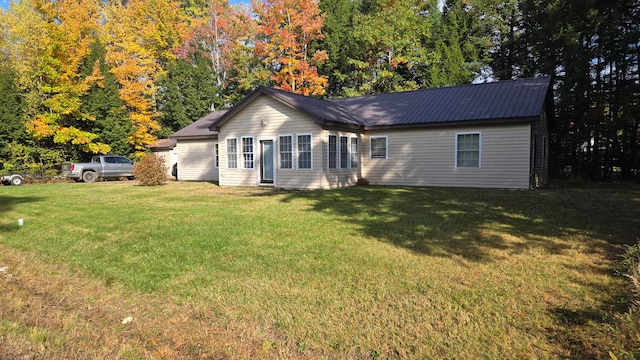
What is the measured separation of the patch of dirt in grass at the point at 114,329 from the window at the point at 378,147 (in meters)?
13.7

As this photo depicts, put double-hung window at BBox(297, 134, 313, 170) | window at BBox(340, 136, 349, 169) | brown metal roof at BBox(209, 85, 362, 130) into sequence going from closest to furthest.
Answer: brown metal roof at BBox(209, 85, 362, 130), double-hung window at BBox(297, 134, 313, 170), window at BBox(340, 136, 349, 169)

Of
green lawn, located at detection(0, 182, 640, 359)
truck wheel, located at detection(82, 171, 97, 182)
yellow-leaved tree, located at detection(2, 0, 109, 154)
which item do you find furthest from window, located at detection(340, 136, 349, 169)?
yellow-leaved tree, located at detection(2, 0, 109, 154)

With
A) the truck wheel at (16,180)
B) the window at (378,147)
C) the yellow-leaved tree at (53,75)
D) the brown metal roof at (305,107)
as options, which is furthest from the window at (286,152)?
the yellow-leaved tree at (53,75)

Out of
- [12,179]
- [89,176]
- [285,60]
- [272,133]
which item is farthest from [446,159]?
[12,179]

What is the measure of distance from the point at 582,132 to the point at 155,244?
21.0 m

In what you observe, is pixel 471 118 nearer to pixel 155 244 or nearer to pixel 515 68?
pixel 155 244

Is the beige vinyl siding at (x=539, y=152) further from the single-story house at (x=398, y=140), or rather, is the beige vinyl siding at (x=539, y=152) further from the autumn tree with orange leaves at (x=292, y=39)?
the autumn tree with orange leaves at (x=292, y=39)

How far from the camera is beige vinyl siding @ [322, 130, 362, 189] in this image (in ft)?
48.1

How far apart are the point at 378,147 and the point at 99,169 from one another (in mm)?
16599

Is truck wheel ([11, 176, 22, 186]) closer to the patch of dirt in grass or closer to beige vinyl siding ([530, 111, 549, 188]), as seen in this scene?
the patch of dirt in grass

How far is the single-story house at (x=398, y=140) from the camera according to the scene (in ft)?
46.3

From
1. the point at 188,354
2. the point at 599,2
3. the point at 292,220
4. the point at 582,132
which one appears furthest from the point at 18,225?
the point at 599,2

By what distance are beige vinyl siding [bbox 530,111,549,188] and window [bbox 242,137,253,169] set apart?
37.4 ft

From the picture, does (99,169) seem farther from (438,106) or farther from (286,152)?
(438,106)
